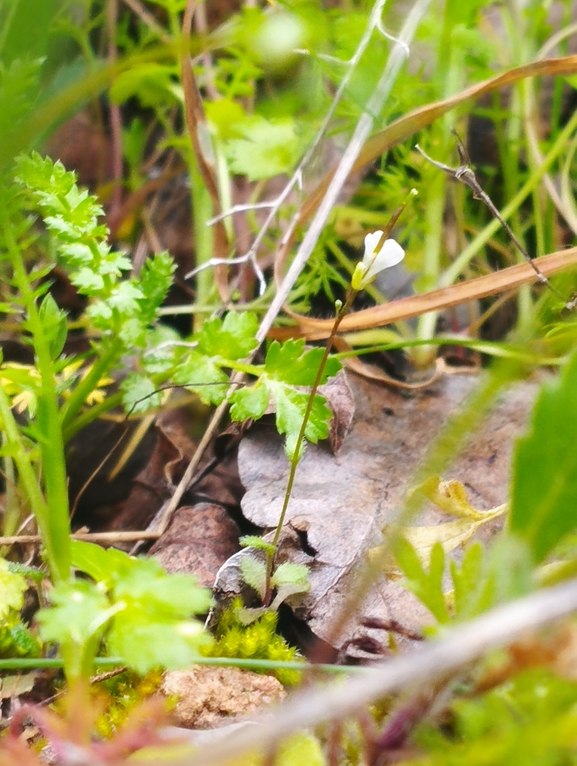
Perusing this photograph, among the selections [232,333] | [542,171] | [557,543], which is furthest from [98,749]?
[542,171]

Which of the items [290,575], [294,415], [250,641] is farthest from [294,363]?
[250,641]

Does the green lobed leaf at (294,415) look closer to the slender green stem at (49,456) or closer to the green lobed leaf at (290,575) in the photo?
the green lobed leaf at (290,575)

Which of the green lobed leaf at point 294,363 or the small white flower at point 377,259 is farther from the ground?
the small white flower at point 377,259

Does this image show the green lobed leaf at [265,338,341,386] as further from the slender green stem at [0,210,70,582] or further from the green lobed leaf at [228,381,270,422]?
the slender green stem at [0,210,70,582]

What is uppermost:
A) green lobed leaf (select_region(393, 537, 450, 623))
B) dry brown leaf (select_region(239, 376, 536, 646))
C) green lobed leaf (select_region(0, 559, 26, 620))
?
green lobed leaf (select_region(393, 537, 450, 623))

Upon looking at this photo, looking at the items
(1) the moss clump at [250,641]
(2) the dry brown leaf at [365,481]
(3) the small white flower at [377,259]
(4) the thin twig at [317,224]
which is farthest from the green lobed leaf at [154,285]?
(1) the moss clump at [250,641]

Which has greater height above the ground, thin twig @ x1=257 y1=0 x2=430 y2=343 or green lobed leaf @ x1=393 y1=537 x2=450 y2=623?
thin twig @ x1=257 y1=0 x2=430 y2=343

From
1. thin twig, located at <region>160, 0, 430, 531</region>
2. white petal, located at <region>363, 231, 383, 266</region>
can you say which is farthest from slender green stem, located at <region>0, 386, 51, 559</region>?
white petal, located at <region>363, 231, 383, 266</region>

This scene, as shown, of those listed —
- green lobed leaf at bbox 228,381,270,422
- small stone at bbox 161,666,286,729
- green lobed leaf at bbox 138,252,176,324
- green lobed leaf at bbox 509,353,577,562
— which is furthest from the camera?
green lobed leaf at bbox 138,252,176,324

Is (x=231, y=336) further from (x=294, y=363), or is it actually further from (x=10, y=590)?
(x=10, y=590)

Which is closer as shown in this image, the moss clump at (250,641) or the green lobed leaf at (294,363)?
the moss clump at (250,641)
